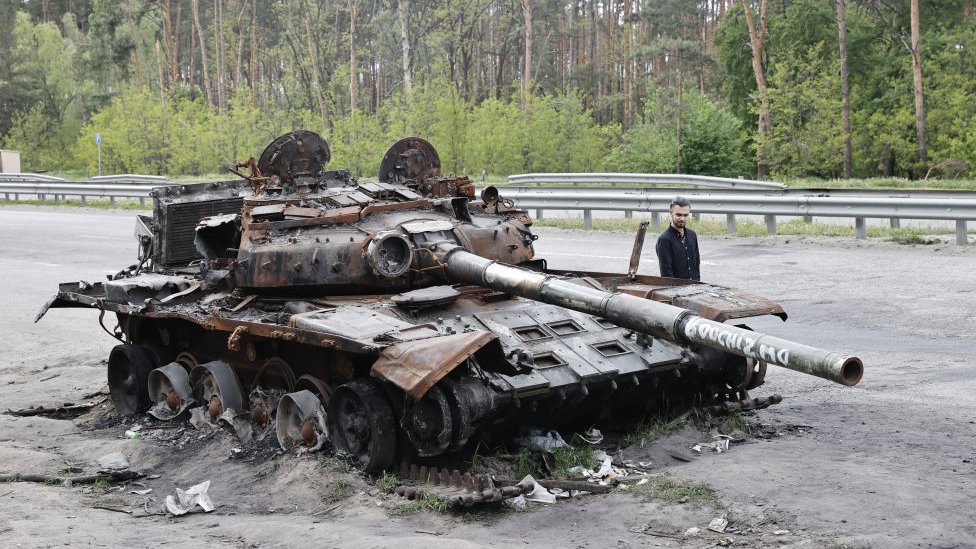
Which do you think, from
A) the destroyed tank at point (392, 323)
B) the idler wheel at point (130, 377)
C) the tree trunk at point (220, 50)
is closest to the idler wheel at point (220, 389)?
the destroyed tank at point (392, 323)

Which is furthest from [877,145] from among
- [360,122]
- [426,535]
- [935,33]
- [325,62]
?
[426,535]

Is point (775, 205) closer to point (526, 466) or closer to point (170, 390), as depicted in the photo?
point (170, 390)

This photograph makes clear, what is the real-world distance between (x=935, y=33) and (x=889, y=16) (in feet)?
11.7

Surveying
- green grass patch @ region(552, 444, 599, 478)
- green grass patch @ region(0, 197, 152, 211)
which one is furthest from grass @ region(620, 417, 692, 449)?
green grass patch @ region(0, 197, 152, 211)

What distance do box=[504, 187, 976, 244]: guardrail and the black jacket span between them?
Result: 9.16 m

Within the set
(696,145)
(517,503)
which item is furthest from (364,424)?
(696,145)

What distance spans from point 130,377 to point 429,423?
4.85 metres

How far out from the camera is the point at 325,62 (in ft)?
192

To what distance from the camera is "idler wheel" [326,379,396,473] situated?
845 centimetres

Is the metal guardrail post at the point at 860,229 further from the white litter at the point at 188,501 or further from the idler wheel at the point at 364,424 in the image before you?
the white litter at the point at 188,501

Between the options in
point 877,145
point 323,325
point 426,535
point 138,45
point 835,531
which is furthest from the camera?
point 138,45

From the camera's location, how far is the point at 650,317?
790cm

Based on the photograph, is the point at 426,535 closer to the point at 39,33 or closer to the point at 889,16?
the point at 889,16

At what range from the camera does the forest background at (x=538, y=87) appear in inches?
1455
